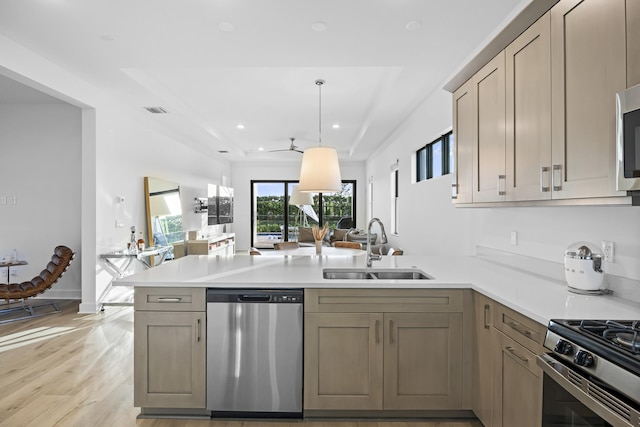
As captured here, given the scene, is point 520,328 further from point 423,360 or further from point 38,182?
point 38,182

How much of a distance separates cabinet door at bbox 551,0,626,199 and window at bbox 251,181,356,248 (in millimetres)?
9986

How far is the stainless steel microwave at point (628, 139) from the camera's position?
1.26 m

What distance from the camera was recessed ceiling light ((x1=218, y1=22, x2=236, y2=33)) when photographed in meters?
2.89

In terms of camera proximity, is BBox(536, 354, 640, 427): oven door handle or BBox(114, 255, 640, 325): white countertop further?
BBox(114, 255, 640, 325): white countertop

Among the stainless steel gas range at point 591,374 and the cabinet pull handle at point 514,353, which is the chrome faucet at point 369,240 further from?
the stainless steel gas range at point 591,374

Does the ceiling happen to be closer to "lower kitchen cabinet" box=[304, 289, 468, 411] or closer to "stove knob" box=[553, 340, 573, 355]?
"lower kitchen cabinet" box=[304, 289, 468, 411]

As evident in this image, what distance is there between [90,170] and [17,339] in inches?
77.6

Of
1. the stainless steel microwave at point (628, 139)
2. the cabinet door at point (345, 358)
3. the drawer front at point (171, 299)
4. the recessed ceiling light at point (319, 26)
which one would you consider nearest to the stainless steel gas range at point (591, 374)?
the stainless steel microwave at point (628, 139)

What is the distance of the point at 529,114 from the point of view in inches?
77.7

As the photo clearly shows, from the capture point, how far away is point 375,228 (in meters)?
9.07

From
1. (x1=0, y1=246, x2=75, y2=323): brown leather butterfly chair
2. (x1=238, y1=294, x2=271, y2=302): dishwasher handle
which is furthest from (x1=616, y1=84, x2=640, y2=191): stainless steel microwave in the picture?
(x1=0, y1=246, x2=75, y2=323): brown leather butterfly chair

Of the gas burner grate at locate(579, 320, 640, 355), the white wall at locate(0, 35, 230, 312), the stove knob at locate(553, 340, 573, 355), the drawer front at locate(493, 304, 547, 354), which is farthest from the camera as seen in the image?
the white wall at locate(0, 35, 230, 312)

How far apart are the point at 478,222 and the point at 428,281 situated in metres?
1.38

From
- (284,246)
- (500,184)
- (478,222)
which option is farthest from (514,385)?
(284,246)
